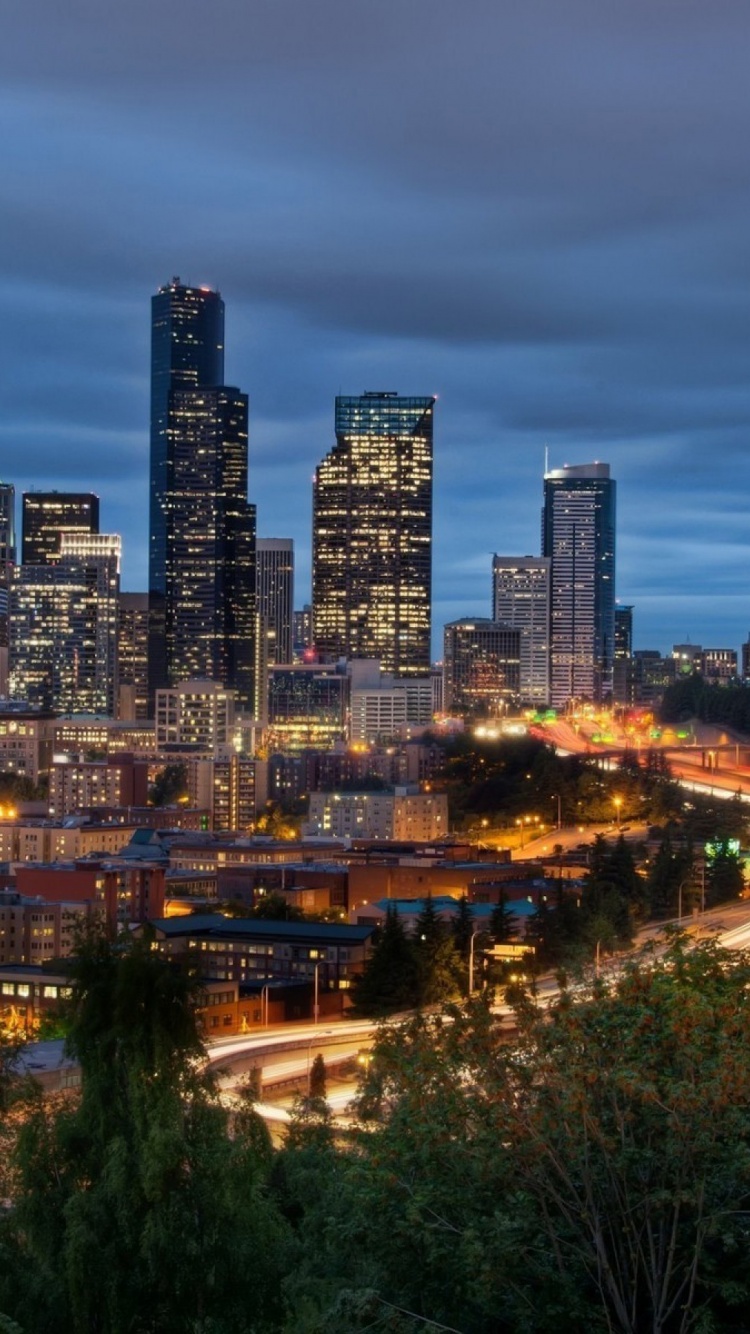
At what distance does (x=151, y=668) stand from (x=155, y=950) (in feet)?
470

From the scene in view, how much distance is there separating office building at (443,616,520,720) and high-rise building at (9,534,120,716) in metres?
32.6

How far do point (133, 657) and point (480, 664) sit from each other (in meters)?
33.1

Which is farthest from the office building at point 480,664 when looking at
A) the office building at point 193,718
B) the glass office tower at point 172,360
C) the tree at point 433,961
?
the tree at point 433,961

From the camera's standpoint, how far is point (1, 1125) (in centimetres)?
1677

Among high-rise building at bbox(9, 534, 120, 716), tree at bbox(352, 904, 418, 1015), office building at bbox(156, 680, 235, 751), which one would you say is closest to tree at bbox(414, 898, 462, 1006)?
tree at bbox(352, 904, 418, 1015)

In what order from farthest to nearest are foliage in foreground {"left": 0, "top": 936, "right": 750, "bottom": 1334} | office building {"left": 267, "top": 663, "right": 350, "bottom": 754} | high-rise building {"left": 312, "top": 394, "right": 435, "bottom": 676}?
high-rise building {"left": 312, "top": 394, "right": 435, "bottom": 676}
office building {"left": 267, "top": 663, "right": 350, "bottom": 754}
foliage in foreground {"left": 0, "top": 936, "right": 750, "bottom": 1334}

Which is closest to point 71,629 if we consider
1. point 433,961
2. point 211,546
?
point 211,546

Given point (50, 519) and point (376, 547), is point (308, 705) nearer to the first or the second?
point (376, 547)

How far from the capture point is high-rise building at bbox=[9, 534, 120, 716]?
14812cm

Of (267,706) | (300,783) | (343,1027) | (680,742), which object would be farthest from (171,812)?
(267,706)

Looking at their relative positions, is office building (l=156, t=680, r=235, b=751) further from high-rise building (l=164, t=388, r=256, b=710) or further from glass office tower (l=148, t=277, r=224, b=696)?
glass office tower (l=148, t=277, r=224, b=696)

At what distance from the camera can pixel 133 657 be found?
156 m

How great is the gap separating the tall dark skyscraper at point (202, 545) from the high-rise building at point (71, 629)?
8.54 meters

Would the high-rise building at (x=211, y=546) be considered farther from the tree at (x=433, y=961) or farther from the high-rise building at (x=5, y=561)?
the tree at (x=433, y=961)
